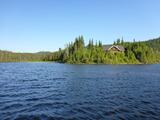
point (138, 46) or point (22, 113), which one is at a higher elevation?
point (138, 46)

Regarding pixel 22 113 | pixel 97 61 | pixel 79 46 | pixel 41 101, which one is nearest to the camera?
pixel 22 113

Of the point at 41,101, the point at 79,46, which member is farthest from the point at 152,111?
the point at 79,46

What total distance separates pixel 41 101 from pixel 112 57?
157066 mm

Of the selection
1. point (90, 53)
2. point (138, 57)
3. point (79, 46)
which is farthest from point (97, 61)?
point (138, 57)

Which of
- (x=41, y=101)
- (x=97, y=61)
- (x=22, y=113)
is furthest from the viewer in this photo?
(x=97, y=61)

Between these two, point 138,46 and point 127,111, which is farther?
point 138,46

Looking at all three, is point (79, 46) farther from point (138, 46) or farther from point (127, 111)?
point (127, 111)

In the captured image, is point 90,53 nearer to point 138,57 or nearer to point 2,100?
point 138,57

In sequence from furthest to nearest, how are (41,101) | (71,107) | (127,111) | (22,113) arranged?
(41,101) < (71,107) < (127,111) < (22,113)

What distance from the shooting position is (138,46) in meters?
195

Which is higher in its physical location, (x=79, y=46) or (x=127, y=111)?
(x=79, y=46)

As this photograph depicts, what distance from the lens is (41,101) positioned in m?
27.6

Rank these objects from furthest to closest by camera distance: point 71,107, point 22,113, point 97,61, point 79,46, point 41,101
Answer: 1. point 79,46
2. point 97,61
3. point 41,101
4. point 71,107
5. point 22,113

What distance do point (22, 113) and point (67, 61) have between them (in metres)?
168
